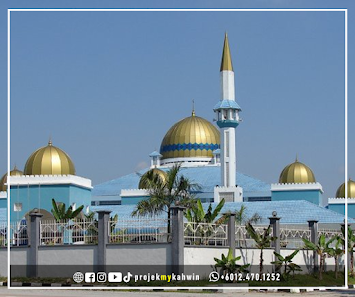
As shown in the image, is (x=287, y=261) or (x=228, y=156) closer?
(x=287, y=261)

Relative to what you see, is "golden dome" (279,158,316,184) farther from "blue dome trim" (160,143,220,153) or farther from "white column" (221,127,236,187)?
"blue dome trim" (160,143,220,153)

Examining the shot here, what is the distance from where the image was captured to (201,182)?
2371 inches

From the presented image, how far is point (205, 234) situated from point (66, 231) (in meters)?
5.15

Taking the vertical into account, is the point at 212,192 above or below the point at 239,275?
above

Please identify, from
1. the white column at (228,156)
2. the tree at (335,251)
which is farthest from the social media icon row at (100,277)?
the white column at (228,156)

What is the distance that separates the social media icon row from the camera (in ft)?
92.7

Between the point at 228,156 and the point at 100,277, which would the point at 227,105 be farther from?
the point at 100,277

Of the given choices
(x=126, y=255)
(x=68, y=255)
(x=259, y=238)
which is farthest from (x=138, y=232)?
(x=259, y=238)

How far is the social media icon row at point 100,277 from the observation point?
28.2 m

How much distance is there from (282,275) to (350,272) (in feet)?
25.8

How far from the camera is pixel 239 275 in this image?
94.9 ft

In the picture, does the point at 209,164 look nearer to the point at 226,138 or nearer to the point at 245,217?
the point at 226,138

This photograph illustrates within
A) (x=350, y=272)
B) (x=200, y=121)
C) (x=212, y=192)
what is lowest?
(x=350, y=272)

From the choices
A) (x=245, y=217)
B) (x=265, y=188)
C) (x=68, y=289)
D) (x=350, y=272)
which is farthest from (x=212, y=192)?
(x=68, y=289)
